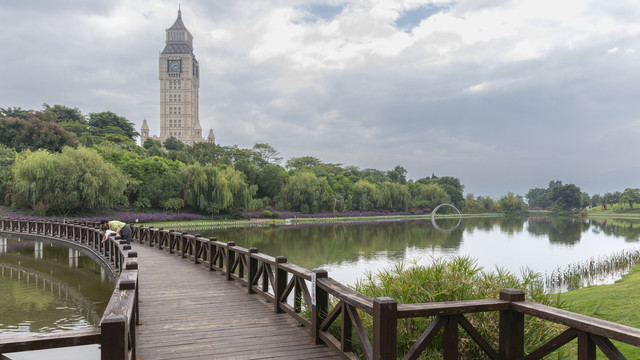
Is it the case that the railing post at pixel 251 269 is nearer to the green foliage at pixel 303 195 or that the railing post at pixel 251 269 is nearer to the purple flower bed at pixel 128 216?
the purple flower bed at pixel 128 216

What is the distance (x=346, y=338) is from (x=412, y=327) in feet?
3.29

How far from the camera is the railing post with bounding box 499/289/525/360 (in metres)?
3.47

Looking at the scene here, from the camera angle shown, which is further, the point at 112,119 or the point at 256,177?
the point at 112,119

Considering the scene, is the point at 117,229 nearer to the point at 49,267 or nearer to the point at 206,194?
the point at 49,267

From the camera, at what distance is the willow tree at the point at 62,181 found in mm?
30953

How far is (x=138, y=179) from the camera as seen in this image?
4347 centimetres

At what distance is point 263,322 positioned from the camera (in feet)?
18.4

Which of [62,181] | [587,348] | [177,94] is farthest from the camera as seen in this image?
[177,94]

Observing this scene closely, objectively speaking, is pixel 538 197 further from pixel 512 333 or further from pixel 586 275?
pixel 512 333

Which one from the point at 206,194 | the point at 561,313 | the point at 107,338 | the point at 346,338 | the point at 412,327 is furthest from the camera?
the point at 206,194

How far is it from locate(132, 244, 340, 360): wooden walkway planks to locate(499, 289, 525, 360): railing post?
169cm

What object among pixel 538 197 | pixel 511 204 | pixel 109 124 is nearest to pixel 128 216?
pixel 109 124

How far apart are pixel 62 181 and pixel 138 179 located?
38.5 feet

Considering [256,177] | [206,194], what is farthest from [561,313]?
[256,177]
